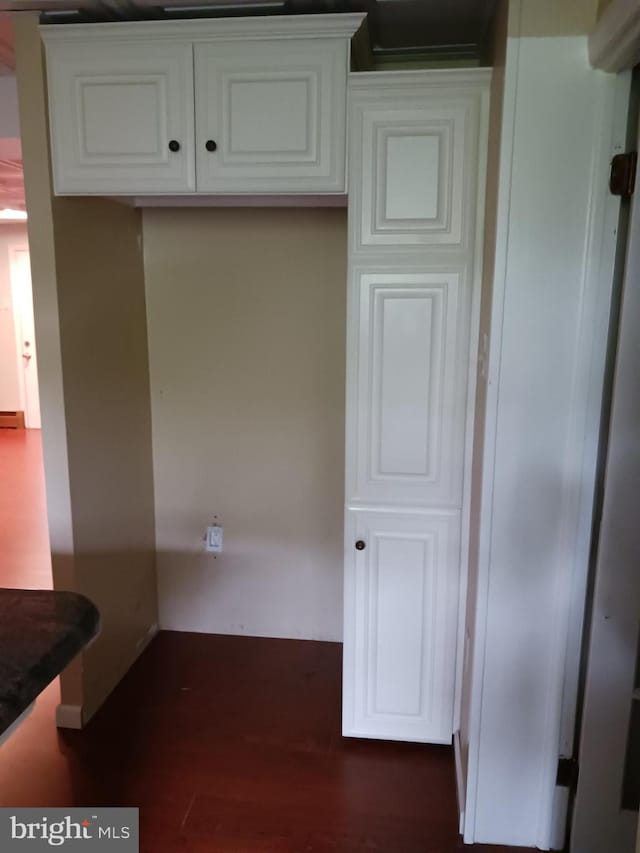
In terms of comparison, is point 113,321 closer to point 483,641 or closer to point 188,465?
point 188,465

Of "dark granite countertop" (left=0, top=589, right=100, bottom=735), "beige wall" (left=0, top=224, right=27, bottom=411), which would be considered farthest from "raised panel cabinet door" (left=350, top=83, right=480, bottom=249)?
"beige wall" (left=0, top=224, right=27, bottom=411)

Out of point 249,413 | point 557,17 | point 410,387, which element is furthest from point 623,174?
point 249,413

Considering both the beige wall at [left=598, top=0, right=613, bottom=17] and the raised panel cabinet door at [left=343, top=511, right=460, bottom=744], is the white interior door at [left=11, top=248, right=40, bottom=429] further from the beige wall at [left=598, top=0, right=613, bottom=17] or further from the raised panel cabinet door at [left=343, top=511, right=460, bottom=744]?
the beige wall at [left=598, top=0, right=613, bottom=17]

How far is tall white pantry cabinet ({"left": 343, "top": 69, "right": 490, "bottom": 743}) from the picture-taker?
188cm

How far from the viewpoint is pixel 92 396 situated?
Result: 7.66ft

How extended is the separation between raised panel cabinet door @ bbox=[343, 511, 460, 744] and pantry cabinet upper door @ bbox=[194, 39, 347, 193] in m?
1.09

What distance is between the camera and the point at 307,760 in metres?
2.18

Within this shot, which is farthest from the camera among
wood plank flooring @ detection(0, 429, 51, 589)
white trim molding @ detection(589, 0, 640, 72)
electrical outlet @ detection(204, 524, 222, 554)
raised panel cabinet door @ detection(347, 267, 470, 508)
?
wood plank flooring @ detection(0, 429, 51, 589)

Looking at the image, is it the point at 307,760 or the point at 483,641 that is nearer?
the point at 483,641

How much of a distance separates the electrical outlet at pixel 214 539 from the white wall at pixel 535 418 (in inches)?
54.0

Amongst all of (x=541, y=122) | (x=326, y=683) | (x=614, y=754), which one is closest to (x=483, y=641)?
(x=614, y=754)

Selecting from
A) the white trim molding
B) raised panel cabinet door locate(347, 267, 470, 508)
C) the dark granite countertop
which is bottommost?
the dark granite countertop

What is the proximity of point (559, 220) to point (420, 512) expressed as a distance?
3.19 ft

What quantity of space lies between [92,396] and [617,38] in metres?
1.90
